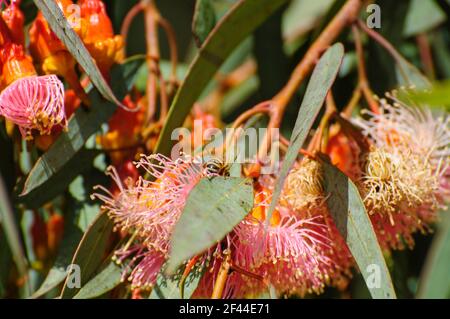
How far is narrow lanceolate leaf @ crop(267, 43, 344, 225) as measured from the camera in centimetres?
101

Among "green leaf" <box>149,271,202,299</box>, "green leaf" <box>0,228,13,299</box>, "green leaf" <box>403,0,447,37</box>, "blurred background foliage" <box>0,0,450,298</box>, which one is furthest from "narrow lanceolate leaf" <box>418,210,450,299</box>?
"green leaf" <box>403,0,447,37</box>

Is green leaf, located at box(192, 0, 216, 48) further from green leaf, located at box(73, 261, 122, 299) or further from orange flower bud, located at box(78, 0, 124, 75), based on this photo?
green leaf, located at box(73, 261, 122, 299)

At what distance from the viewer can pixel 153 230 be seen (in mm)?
1173

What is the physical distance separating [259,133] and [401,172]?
24cm

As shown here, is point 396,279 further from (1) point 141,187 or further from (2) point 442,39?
(2) point 442,39

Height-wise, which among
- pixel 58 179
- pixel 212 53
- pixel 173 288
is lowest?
pixel 173 288

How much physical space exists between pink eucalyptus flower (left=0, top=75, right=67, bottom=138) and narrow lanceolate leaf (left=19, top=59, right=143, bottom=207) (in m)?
0.05

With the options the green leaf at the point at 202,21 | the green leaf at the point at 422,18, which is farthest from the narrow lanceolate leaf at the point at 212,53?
the green leaf at the point at 422,18

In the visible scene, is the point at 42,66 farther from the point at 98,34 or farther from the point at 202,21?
the point at 202,21

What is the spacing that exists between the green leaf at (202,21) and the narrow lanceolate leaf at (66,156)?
0.70 ft

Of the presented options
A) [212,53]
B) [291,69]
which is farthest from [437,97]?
[291,69]

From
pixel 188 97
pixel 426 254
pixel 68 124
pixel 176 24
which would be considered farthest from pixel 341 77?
pixel 176 24

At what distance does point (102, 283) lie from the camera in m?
1.24

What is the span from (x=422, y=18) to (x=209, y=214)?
3.56 ft
